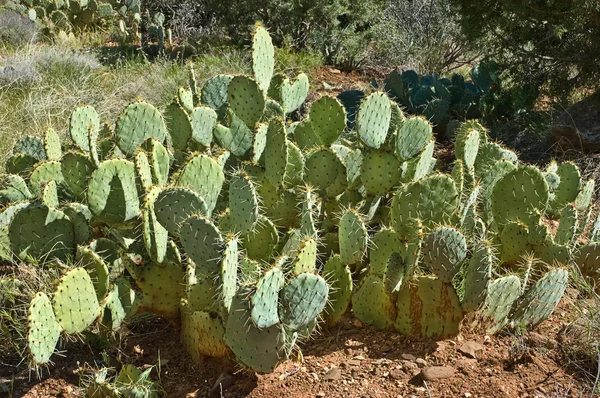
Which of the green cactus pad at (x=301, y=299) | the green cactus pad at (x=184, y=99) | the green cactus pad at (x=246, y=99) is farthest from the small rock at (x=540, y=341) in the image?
the green cactus pad at (x=184, y=99)

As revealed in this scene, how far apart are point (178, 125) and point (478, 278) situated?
1.92 m

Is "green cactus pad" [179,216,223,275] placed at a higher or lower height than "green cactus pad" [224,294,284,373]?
higher

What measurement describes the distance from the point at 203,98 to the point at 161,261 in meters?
1.66

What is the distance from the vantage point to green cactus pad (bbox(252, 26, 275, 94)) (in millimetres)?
3461

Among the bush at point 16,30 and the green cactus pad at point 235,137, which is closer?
the green cactus pad at point 235,137

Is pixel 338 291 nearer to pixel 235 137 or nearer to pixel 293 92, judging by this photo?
pixel 235 137

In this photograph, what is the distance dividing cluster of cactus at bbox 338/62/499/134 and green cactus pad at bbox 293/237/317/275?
318 cm

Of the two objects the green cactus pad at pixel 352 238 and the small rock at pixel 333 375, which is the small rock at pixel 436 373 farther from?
the green cactus pad at pixel 352 238

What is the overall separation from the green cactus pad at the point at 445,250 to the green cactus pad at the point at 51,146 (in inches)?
88.1

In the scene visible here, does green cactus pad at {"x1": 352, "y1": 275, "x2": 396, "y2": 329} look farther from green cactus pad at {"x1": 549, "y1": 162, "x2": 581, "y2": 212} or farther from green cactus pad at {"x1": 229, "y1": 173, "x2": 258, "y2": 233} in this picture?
green cactus pad at {"x1": 549, "y1": 162, "x2": 581, "y2": 212}

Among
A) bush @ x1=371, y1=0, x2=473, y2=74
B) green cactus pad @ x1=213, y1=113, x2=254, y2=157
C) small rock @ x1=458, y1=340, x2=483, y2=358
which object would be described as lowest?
small rock @ x1=458, y1=340, x2=483, y2=358

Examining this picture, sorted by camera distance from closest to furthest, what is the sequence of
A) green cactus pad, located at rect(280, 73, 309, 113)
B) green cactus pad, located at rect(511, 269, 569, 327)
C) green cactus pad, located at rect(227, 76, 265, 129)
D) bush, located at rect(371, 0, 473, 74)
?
green cactus pad, located at rect(511, 269, 569, 327) < green cactus pad, located at rect(227, 76, 265, 129) < green cactus pad, located at rect(280, 73, 309, 113) < bush, located at rect(371, 0, 473, 74)

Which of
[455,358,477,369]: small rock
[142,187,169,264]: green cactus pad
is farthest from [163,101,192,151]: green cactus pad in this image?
[455,358,477,369]: small rock

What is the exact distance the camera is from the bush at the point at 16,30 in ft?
34.2
